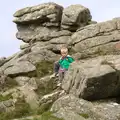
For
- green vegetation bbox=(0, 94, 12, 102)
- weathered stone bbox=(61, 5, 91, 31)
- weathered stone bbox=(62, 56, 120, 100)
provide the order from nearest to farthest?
weathered stone bbox=(62, 56, 120, 100) → green vegetation bbox=(0, 94, 12, 102) → weathered stone bbox=(61, 5, 91, 31)

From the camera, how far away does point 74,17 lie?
120 ft

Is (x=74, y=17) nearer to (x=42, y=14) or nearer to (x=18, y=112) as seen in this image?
(x=42, y=14)

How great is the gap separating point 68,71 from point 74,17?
51.2 ft

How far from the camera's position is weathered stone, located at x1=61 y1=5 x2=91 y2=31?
36719 millimetres

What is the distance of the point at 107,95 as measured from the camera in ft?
66.1

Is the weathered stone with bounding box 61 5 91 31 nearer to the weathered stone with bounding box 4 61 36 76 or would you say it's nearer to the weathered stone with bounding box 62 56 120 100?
the weathered stone with bounding box 4 61 36 76

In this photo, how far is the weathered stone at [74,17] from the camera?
120ft

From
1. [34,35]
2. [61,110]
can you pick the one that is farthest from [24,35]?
[61,110]

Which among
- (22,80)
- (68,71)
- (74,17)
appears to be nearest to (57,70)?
(68,71)

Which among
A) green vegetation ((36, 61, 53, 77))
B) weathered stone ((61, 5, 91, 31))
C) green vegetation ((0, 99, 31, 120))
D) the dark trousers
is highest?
weathered stone ((61, 5, 91, 31))

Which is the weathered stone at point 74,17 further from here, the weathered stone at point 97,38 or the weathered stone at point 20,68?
the weathered stone at point 20,68

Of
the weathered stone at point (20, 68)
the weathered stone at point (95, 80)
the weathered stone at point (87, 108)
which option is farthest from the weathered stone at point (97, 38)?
the weathered stone at point (87, 108)

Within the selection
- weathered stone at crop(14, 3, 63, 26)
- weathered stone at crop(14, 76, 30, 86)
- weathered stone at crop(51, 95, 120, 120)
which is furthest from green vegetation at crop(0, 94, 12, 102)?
weathered stone at crop(14, 3, 63, 26)

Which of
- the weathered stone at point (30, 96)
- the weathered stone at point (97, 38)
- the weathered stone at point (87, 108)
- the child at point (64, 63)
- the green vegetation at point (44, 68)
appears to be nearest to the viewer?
the weathered stone at point (87, 108)
